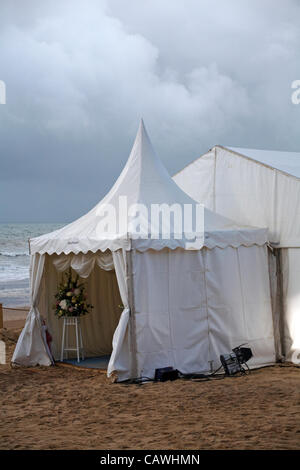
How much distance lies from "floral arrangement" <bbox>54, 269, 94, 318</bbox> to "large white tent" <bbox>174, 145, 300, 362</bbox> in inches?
106

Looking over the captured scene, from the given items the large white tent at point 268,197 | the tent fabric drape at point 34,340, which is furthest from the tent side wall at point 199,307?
the tent fabric drape at point 34,340

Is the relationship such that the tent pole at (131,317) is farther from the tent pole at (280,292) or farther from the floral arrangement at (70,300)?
the tent pole at (280,292)

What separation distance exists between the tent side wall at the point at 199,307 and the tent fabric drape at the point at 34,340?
216 centimetres

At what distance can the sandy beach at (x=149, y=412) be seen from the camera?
5.04 meters

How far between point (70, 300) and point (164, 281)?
213 cm

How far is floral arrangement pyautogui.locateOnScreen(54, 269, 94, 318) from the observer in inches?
372

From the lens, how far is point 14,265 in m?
36.4

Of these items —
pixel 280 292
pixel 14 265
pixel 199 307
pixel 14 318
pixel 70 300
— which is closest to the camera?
pixel 199 307

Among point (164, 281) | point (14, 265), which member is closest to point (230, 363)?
point (164, 281)

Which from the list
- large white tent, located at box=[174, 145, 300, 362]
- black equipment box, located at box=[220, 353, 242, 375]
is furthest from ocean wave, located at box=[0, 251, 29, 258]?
black equipment box, located at box=[220, 353, 242, 375]
